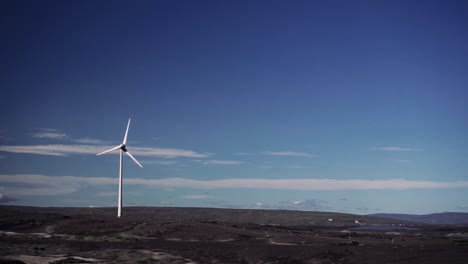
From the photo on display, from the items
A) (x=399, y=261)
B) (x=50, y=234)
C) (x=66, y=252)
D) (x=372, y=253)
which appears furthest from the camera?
(x=50, y=234)

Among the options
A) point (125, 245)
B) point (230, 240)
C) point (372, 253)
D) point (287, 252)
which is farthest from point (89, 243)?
point (372, 253)

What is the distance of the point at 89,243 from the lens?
83.9 meters

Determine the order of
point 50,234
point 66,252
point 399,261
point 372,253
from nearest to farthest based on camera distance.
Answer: point 399,261 < point 372,253 < point 66,252 < point 50,234

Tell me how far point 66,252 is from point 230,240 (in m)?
28.7

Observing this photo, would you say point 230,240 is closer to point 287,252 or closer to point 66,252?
point 287,252

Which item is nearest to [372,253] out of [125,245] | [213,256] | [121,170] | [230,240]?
[213,256]

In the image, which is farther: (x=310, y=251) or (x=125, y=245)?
(x=125, y=245)

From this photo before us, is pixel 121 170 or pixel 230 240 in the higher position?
pixel 121 170

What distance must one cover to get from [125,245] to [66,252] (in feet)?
30.9

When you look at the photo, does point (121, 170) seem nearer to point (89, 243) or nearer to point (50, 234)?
point (50, 234)

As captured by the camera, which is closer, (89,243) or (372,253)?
(372,253)

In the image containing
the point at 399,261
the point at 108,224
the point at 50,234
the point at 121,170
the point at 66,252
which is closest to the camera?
the point at 399,261

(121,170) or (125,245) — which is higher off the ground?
(121,170)

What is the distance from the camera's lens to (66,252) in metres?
73.1
